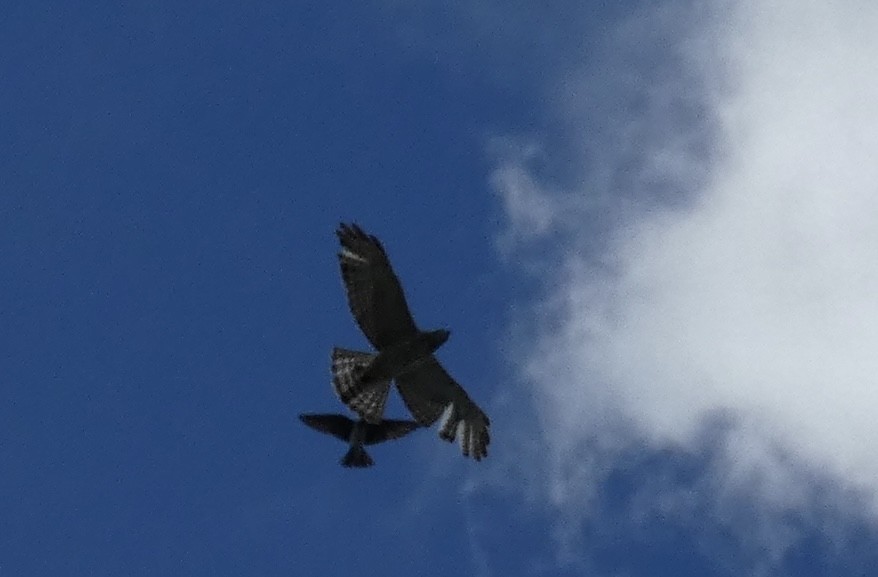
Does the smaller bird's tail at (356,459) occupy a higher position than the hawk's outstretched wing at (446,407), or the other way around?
the hawk's outstretched wing at (446,407)

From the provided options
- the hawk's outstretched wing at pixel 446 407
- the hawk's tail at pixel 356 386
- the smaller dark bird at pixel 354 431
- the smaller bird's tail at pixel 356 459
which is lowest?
the smaller bird's tail at pixel 356 459

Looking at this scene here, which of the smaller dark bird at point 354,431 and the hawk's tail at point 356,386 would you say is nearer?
the smaller dark bird at point 354,431

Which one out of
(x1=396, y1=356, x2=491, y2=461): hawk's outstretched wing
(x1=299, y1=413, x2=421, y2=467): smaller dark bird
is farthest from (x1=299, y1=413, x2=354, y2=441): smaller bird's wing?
(x1=396, y1=356, x2=491, y2=461): hawk's outstretched wing

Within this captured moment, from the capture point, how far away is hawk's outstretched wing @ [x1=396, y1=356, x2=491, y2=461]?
4141 cm

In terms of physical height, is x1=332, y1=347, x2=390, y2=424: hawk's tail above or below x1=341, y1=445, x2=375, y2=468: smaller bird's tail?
above

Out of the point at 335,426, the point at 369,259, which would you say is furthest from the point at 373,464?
the point at 369,259

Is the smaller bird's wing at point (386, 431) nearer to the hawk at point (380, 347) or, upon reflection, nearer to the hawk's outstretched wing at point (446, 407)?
the hawk at point (380, 347)

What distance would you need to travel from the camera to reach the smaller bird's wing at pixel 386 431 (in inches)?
1559

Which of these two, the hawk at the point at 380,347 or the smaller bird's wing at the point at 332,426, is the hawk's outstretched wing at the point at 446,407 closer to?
the hawk at the point at 380,347

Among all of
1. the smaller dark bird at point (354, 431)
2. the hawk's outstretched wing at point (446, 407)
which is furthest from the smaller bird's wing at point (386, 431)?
the hawk's outstretched wing at point (446, 407)

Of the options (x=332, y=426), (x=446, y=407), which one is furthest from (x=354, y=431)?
(x=446, y=407)

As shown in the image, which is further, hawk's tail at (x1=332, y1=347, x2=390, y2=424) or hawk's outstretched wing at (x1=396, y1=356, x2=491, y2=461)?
hawk's outstretched wing at (x1=396, y1=356, x2=491, y2=461)

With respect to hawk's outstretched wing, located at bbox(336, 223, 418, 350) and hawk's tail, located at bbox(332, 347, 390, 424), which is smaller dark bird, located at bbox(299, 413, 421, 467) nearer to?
hawk's tail, located at bbox(332, 347, 390, 424)

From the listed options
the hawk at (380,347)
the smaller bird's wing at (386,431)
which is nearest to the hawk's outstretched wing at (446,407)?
the hawk at (380,347)
